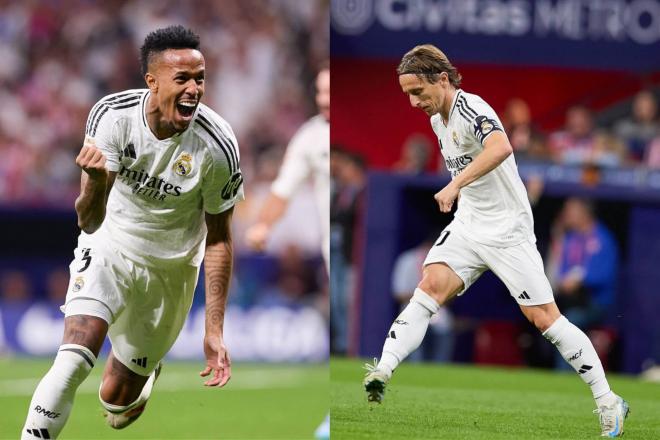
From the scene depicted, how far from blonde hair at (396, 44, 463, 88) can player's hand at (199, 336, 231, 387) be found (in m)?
1.52

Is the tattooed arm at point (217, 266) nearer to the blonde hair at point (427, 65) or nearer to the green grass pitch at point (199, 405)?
the blonde hair at point (427, 65)

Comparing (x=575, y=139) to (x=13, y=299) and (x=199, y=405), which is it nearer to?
(x=199, y=405)

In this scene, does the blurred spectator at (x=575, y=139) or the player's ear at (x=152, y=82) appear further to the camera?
the blurred spectator at (x=575, y=139)

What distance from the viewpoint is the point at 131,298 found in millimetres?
5996

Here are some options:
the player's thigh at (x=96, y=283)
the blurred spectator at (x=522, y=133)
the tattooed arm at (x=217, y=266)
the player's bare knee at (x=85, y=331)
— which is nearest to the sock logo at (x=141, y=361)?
the player's thigh at (x=96, y=283)

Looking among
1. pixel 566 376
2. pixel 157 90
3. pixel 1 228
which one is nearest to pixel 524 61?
pixel 157 90

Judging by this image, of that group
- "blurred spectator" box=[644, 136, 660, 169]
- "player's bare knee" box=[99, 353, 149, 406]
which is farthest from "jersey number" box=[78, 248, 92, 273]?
"blurred spectator" box=[644, 136, 660, 169]

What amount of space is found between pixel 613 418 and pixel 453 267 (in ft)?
3.38

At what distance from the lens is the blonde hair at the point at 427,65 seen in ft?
16.4

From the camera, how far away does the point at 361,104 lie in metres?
6.34

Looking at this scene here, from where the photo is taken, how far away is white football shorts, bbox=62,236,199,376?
5.54 meters

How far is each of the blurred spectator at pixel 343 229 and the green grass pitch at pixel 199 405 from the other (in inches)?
35.0

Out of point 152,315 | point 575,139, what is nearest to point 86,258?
point 152,315

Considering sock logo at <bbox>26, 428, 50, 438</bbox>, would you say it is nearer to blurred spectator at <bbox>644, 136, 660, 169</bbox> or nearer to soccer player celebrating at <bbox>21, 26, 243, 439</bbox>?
soccer player celebrating at <bbox>21, 26, 243, 439</bbox>
